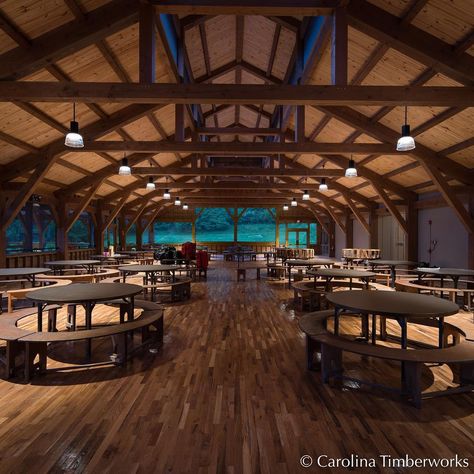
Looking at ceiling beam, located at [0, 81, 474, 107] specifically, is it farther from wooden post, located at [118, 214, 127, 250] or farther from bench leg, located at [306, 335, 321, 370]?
wooden post, located at [118, 214, 127, 250]

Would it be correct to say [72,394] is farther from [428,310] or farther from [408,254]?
[408,254]

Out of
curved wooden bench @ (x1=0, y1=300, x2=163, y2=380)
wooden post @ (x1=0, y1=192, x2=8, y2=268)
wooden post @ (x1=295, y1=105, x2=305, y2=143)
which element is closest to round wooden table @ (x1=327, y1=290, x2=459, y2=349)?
curved wooden bench @ (x1=0, y1=300, x2=163, y2=380)

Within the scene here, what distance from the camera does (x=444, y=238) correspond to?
943 cm

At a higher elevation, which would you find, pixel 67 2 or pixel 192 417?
pixel 67 2

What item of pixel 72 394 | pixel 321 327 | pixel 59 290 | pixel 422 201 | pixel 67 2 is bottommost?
pixel 72 394

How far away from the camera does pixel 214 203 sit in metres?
18.4

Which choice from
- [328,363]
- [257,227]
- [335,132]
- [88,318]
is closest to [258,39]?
[335,132]

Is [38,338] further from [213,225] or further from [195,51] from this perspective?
[213,225]

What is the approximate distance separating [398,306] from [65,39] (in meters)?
5.11

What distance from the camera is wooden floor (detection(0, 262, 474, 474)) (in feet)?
6.32

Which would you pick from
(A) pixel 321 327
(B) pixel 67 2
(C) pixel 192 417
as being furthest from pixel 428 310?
(B) pixel 67 2

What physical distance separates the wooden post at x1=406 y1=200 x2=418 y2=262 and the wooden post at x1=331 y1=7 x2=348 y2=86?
786cm

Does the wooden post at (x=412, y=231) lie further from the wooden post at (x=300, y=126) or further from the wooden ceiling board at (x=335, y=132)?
the wooden post at (x=300, y=126)

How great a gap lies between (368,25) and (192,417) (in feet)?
17.0
